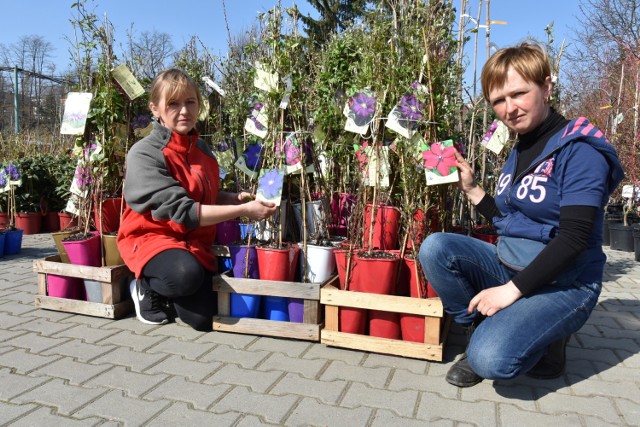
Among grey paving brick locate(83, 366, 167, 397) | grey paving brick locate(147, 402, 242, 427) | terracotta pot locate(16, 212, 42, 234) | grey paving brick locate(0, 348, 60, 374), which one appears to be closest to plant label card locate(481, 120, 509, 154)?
grey paving brick locate(147, 402, 242, 427)

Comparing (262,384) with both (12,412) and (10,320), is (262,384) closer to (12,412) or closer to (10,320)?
(12,412)

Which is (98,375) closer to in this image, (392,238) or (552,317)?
(392,238)

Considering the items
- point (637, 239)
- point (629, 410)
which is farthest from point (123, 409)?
point (637, 239)

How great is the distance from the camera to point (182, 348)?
245 centimetres

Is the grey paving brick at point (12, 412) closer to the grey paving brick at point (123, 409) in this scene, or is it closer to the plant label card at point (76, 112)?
the grey paving brick at point (123, 409)

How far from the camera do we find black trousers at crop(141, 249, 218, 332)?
257cm

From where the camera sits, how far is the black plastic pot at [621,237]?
5.53 meters

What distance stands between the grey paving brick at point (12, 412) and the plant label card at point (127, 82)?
1946mm

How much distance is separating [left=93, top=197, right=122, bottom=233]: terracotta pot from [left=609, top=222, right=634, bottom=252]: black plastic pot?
5.41 metres

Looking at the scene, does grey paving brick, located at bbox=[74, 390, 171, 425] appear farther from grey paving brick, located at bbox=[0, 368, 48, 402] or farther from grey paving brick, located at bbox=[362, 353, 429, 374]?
grey paving brick, located at bbox=[362, 353, 429, 374]

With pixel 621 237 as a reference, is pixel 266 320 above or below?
below

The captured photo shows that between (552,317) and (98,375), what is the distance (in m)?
1.94

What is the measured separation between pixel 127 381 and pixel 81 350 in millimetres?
501

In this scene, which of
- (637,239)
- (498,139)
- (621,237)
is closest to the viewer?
(498,139)
